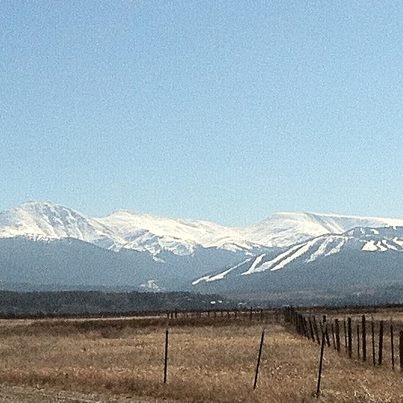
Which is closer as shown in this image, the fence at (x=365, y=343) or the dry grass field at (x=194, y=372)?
the dry grass field at (x=194, y=372)

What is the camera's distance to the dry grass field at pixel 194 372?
25500 mm

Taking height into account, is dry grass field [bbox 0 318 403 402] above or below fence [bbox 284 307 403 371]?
below

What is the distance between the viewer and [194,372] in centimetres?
3356

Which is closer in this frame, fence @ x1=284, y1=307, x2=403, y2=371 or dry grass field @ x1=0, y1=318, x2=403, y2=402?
dry grass field @ x1=0, y1=318, x2=403, y2=402

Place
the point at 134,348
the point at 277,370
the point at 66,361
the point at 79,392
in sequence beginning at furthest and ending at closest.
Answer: the point at 134,348
the point at 66,361
the point at 277,370
the point at 79,392

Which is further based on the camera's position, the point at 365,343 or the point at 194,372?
the point at 365,343

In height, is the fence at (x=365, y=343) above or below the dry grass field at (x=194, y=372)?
above

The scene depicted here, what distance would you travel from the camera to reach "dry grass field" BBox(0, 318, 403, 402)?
2550 cm

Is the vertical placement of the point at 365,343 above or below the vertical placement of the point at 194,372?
above

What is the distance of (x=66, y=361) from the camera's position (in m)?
Result: 43.9

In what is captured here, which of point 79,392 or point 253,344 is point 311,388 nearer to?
point 79,392

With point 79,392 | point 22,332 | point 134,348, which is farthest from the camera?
point 22,332

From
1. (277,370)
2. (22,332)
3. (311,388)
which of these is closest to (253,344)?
(277,370)

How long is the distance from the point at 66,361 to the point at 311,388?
20584mm
